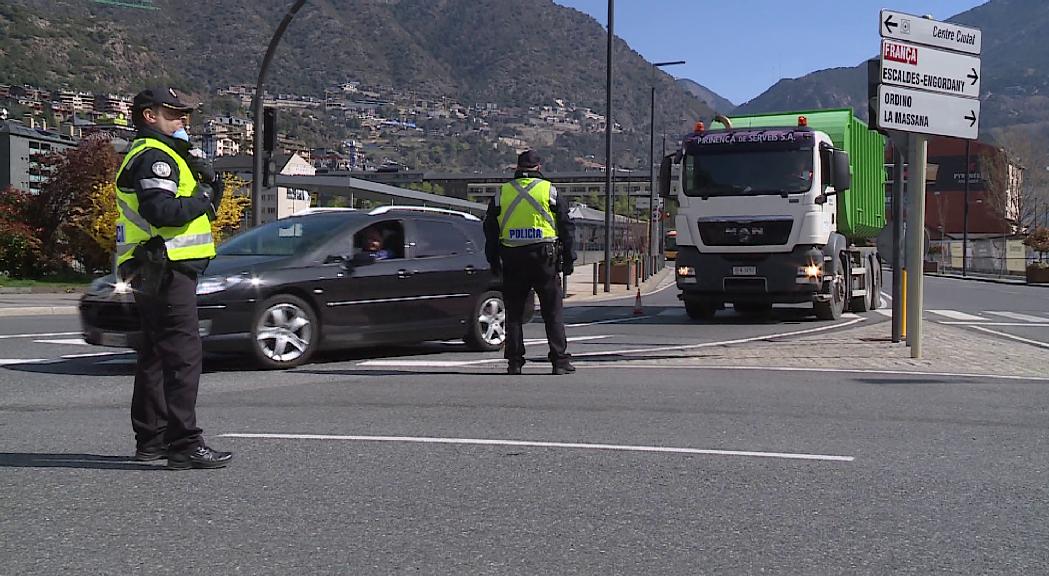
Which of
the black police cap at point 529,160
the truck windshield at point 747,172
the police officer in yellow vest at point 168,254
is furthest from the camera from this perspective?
the truck windshield at point 747,172

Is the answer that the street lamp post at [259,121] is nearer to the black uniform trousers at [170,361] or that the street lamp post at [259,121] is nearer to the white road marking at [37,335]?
the white road marking at [37,335]

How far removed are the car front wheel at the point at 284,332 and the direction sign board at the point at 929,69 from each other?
6.55 m

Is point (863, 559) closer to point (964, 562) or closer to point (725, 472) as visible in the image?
point (964, 562)

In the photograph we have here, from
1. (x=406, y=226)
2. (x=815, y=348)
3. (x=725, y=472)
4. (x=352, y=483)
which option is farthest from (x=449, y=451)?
(x=815, y=348)

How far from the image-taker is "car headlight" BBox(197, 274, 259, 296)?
9.52m

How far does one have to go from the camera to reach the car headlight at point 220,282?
9.52 m

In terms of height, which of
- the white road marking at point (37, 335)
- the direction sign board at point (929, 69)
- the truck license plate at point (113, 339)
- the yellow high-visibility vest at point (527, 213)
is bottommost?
the white road marking at point (37, 335)

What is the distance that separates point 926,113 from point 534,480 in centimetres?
857

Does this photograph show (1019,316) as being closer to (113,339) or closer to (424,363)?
(424,363)

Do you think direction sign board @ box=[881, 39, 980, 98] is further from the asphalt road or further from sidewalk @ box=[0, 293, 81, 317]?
sidewalk @ box=[0, 293, 81, 317]

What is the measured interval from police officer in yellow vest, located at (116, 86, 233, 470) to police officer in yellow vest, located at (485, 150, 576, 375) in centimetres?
422

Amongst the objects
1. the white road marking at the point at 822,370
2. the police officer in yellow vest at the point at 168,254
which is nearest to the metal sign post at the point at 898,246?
the white road marking at the point at 822,370

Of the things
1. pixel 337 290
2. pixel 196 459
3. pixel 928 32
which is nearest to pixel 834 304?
pixel 928 32

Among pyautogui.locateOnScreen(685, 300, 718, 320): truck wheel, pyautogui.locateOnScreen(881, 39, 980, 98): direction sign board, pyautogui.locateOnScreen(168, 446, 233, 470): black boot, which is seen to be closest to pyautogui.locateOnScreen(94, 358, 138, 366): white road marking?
pyautogui.locateOnScreen(168, 446, 233, 470): black boot
